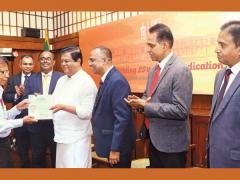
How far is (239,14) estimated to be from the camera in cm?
265

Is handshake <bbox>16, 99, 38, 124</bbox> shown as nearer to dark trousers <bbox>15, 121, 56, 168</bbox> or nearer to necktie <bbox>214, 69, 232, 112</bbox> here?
dark trousers <bbox>15, 121, 56, 168</bbox>

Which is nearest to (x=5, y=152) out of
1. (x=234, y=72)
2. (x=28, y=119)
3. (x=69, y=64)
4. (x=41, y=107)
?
(x=28, y=119)

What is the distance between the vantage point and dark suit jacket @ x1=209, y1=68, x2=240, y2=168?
1.68 metres

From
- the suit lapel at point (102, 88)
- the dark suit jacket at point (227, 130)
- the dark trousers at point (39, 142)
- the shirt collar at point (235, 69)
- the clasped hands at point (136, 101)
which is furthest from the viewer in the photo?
the dark trousers at point (39, 142)

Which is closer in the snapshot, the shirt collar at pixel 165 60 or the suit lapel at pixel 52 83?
the shirt collar at pixel 165 60

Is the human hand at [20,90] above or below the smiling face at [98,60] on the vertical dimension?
below

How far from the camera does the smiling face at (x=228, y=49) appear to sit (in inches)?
69.6

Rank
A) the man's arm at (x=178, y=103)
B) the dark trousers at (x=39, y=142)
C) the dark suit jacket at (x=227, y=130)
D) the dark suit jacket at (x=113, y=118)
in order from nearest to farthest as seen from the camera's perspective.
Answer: the dark suit jacket at (x=227, y=130) < the man's arm at (x=178, y=103) < the dark suit jacket at (x=113, y=118) < the dark trousers at (x=39, y=142)

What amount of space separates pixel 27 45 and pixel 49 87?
84.5 inches

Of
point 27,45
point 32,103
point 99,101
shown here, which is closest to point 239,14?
point 99,101

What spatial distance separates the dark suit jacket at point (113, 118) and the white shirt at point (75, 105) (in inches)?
4.6

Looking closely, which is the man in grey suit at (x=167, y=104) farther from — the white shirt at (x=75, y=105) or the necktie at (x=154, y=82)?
the white shirt at (x=75, y=105)

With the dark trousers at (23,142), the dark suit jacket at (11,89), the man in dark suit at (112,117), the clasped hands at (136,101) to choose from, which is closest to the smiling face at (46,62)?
the dark suit jacket at (11,89)

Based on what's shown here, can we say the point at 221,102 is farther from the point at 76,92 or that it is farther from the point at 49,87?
the point at 49,87
